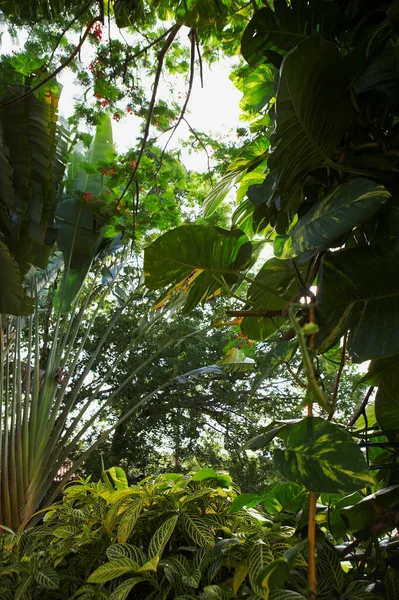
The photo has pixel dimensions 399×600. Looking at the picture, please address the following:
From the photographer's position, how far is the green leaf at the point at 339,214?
28cm

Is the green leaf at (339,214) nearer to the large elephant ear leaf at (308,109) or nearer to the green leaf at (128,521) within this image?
the large elephant ear leaf at (308,109)

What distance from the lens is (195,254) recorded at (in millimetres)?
428

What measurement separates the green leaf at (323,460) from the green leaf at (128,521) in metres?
0.40

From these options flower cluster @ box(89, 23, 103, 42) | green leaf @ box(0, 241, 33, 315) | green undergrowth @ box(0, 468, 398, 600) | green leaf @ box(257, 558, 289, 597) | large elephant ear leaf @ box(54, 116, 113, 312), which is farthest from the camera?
large elephant ear leaf @ box(54, 116, 113, 312)

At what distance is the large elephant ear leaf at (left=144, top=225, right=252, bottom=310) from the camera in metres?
0.42

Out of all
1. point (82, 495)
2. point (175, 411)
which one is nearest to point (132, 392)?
point (175, 411)

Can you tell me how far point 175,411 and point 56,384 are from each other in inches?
135

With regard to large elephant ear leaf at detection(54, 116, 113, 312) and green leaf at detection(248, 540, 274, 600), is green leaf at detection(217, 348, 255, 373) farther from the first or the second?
large elephant ear leaf at detection(54, 116, 113, 312)

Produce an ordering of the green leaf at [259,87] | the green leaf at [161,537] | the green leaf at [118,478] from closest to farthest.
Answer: the green leaf at [161,537], the green leaf at [259,87], the green leaf at [118,478]

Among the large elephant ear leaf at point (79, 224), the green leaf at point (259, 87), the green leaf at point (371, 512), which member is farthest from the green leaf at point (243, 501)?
the large elephant ear leaf at point (79, 224)

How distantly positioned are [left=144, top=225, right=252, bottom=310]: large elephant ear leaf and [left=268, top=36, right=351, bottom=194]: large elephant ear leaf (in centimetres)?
8

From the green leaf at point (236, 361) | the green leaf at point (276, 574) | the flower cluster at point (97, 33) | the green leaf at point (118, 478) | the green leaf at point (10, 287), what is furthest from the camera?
the green leaf at point (10, 287)

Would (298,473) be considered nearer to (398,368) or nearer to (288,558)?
(288,558)

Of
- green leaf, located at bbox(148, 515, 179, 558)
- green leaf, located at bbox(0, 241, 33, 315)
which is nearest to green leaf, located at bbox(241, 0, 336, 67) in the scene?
green leaf, located at bbox(148, 515, 179, 558)
